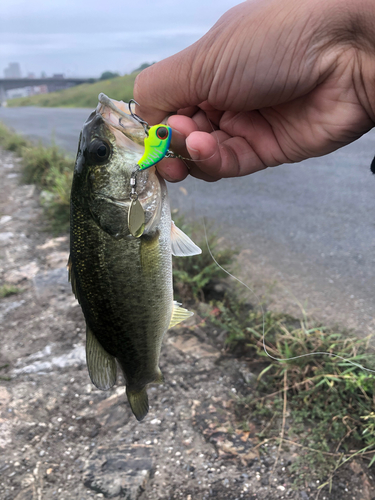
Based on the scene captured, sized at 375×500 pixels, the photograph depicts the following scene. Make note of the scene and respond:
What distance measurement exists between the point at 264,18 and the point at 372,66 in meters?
0.58

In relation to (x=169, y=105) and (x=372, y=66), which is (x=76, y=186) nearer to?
(x=169, y=105)

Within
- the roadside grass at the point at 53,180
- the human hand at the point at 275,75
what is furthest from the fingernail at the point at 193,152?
the roadside grass at the point at 53,180

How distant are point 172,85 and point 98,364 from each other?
146 centimetres

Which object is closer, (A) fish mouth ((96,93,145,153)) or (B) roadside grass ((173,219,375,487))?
(A) fish mouth ((96,93,145,153))

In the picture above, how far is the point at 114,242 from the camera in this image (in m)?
→ 1.65

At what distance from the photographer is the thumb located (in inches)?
74.8

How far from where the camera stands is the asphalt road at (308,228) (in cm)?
411

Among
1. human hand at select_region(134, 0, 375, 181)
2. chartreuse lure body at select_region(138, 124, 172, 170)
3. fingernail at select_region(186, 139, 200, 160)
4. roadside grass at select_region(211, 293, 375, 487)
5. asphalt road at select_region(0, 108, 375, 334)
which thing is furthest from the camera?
asphalt road at select_region(0, 108, 375, 334)

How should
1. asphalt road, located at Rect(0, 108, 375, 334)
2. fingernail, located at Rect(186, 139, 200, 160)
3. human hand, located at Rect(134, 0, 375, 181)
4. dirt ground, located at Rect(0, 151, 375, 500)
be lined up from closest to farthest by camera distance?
human hand, located at Rect(134, 0, 375, 181), fingernail, located at Rect(186, 139, 200, 160), dirt ground, located at Rect(0, 151, 375, 500), asphalt road, located at Rect(0, 108, 375, 334)

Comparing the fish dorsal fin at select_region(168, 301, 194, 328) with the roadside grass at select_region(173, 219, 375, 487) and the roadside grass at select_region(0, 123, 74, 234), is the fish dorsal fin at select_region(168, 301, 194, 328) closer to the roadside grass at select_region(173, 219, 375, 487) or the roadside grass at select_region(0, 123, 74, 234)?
the roadside grass at select_region(173, 219, 375, 487)

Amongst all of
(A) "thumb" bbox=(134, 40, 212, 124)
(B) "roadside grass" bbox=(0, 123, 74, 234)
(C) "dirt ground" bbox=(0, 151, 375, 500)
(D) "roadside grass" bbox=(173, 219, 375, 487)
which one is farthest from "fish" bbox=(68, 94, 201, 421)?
(B) "roadside grass" bbox=(0, 123, 74, 234)

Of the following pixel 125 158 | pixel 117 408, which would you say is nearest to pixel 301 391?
pixel 117 408

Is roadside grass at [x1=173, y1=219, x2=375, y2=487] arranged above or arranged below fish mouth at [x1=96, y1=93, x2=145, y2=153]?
below

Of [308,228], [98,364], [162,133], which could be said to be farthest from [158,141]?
[308,228]
